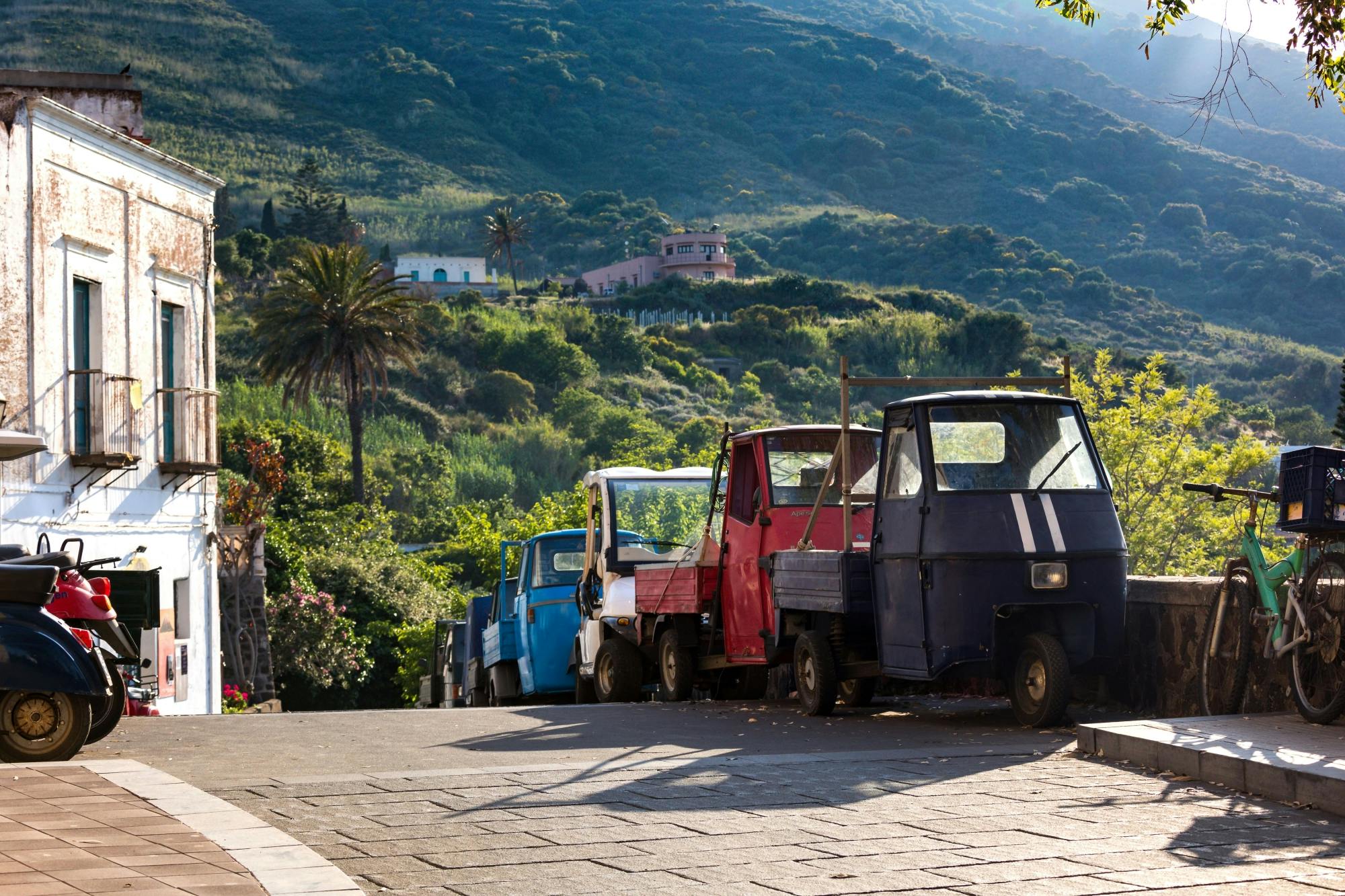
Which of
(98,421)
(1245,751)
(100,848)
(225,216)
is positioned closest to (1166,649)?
(1245,751)

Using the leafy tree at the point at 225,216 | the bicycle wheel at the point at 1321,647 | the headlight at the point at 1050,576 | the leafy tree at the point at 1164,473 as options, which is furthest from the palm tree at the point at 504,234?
the bicycle wheel at the point at 1321,647

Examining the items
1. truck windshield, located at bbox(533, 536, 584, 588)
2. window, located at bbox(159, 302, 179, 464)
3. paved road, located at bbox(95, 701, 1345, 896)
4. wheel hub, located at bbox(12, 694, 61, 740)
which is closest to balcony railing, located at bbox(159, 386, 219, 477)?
window, located at bbox(159, 302, 179, 464)

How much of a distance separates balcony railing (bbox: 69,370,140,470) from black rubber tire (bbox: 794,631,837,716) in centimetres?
1056

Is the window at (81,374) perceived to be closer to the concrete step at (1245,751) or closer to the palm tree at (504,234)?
the concrete step at (1245,751)

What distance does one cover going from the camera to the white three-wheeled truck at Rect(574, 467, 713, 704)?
17.7 m

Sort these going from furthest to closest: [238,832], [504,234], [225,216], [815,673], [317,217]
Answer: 1. [504,234]
2. [317,217]
3. [225,216]
4. [815,673]
5. [238,832]

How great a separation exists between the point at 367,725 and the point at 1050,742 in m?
5.23

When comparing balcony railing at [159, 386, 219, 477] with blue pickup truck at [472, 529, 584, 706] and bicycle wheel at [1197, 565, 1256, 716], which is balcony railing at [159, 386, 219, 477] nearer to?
blue pickup truck at [472, 529, 584, 706]

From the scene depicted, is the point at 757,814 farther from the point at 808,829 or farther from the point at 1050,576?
the point at 1050,576

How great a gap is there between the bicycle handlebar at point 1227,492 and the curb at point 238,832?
19.6 feet

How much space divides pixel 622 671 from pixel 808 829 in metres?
10.2

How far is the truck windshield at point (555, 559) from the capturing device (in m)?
21.8

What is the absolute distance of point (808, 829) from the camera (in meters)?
7.54

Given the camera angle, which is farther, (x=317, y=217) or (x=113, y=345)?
(x=317, y=217)
